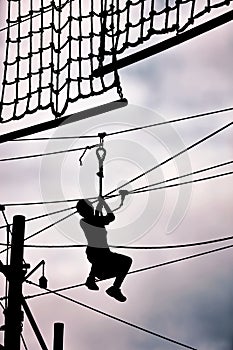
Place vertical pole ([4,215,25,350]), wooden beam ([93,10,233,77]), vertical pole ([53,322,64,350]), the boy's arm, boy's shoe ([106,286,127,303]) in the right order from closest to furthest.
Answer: wooden beam ([93,10,233,77])
the boy's arm
boy's shoe ([106,286,127,303])
vertical pole ([4,215,25,350])
vertical pole ([53,322,64,350])

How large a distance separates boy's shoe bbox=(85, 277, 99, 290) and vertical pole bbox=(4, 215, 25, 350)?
99 cm

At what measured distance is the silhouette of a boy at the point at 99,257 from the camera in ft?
40.3

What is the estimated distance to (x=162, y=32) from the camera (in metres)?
9.61

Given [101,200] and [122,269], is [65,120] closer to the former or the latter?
[101,200]

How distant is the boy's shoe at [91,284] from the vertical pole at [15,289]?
99cm

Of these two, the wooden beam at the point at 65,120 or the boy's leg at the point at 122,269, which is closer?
the wooden beam at the point at 65,120

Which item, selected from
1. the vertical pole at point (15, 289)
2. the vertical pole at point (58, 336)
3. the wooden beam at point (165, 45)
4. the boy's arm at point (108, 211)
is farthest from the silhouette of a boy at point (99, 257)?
the wooden beam at point (165, 45)

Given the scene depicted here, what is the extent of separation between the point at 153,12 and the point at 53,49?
1.73 metres

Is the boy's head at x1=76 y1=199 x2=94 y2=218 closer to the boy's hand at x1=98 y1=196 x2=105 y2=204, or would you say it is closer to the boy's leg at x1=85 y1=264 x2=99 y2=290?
the boy's hand at x1=98 y1=196 x2=105 y2=204

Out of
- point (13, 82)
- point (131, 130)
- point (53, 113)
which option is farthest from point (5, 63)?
point (131, 130)

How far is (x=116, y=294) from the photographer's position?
12320 mm

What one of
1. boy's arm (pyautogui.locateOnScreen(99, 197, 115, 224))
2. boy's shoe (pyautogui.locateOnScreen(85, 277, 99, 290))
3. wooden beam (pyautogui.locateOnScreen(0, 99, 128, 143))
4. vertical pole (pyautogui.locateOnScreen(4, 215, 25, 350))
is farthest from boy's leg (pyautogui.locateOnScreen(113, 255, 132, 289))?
wooden beam (pyautogui.locateOnScreen(0, 99, 128, 143))

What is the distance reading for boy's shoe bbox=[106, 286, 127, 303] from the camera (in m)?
12.3

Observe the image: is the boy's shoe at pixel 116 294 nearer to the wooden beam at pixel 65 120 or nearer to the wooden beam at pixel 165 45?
the wooden beam at pixel 65 120
